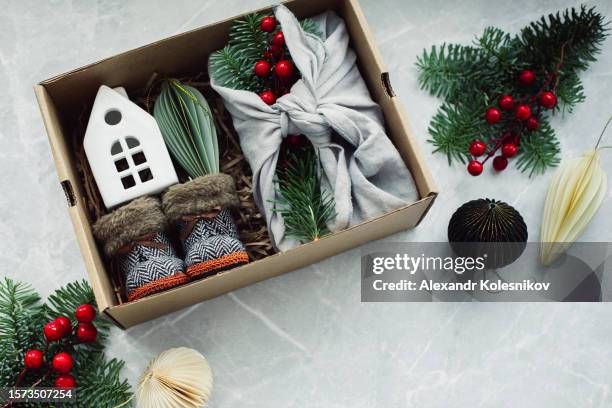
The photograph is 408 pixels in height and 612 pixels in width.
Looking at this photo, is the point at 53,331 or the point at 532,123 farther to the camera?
the point at 532,123

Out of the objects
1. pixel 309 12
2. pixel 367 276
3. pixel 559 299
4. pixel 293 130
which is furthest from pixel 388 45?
pixel 559 299

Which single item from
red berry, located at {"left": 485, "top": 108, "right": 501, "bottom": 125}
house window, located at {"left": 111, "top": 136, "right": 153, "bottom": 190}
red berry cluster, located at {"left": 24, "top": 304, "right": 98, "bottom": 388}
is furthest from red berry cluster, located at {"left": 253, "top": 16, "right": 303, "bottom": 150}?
red berry cluster, located at {"left": 24, "top": 304, "right": 98, "bottom": 388}

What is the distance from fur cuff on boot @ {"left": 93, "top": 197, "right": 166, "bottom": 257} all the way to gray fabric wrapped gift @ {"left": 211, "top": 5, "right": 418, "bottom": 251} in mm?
167

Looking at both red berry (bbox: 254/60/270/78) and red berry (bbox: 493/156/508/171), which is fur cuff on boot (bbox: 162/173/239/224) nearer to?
red berry (bbox: 254/60/270/78)

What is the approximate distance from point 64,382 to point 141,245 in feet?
0.77

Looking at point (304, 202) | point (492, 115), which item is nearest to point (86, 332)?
point (304, 202)

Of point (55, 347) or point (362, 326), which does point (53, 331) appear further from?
point (362, 326)

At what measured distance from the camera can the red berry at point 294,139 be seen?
3.34 feet

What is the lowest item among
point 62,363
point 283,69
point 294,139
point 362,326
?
point 362,326

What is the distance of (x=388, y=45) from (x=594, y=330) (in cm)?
61

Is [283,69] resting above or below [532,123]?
above

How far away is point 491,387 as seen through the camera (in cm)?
104

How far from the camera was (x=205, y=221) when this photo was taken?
0.95 m

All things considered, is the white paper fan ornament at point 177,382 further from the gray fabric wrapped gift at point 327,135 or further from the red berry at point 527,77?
the red berry at point 527,77
